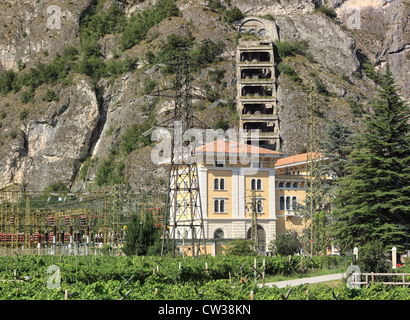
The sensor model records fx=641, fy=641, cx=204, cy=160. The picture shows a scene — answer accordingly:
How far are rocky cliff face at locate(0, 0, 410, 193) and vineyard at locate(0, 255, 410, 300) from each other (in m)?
55.7

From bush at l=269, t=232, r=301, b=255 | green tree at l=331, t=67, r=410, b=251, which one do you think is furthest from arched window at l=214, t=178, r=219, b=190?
green tree at l=331, t=67, r=410, b=251

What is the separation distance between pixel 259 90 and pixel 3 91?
5284cm

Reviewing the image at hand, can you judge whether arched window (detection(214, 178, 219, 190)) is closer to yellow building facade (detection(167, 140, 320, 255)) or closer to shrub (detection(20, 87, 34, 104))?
yellow building facade (detection(167, 140, 320, 255))

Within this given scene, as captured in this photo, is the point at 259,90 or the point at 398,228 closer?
the point at 398,228

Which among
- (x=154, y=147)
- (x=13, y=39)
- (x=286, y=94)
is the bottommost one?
(x=154, y=147)

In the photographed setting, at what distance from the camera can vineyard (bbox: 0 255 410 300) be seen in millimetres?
19172

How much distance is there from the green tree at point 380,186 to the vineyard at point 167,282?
14.2 ft

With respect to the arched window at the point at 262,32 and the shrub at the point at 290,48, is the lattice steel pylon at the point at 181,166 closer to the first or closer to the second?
the shrub at the point at 290,48

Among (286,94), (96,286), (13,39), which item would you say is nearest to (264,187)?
(286,94)

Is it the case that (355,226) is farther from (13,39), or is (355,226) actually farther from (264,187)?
(13,39)

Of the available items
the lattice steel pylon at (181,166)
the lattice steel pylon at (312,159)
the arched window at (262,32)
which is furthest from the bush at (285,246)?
the arched window at (262,32)

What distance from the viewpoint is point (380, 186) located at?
45000 mm

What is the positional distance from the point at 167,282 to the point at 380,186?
21776mm
